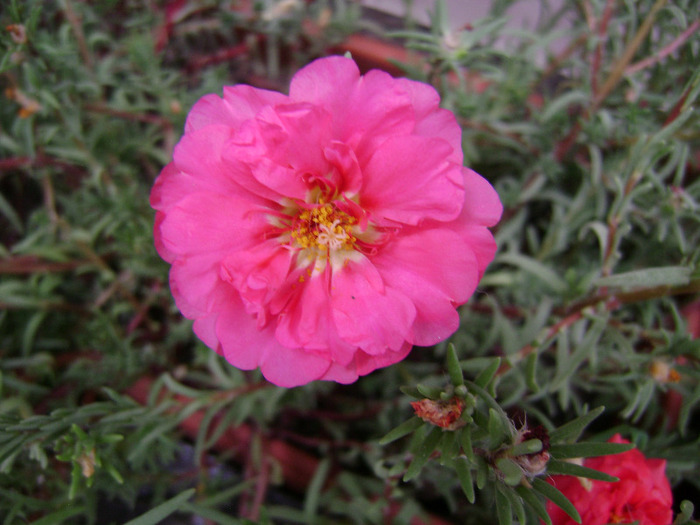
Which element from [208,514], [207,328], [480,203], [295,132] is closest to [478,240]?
[480,203]

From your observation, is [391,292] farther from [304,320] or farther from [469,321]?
[469,321]

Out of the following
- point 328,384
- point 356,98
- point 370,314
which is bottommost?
point 328,384

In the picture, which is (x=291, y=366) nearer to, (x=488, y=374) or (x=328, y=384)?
(x=488, y=374)

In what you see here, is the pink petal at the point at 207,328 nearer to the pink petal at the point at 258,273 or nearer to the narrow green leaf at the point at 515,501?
the pink petal at the point at 258,273

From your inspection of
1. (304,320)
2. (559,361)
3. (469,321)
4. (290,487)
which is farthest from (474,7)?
(290,487)

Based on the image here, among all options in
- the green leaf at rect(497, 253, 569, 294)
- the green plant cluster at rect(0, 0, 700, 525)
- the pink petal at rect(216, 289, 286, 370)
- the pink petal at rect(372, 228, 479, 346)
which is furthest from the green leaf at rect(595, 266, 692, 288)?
the pink petal at rect(216, 289, 286, 370)

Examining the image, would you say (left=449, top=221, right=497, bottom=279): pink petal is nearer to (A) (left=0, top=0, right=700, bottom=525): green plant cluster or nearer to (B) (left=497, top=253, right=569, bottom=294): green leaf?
(A) (left=0, top=0, right=700, bottom=525): green plant cluster

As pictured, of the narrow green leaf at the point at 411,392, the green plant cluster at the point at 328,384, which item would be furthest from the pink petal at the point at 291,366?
the green plant cluster at the point at 328,384

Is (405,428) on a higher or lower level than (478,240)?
lower
